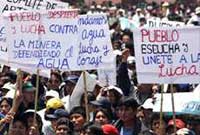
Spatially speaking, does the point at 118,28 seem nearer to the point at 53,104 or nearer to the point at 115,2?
the point at 53,104

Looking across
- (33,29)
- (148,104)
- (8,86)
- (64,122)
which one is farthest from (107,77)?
(64,122)

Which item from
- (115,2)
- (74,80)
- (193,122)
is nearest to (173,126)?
(193,122)

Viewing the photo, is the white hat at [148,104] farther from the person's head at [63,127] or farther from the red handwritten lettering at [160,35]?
the person's head at [63,127]

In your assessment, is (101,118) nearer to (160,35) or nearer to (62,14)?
(160,35)

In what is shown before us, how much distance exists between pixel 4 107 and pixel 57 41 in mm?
845

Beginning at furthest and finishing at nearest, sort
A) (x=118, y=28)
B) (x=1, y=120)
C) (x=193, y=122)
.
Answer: (x=118, y=28) → (x=193, y=122) → (x=1, y=120)

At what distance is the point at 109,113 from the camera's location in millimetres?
8906

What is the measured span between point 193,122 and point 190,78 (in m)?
0.45

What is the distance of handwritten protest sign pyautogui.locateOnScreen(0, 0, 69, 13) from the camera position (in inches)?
398

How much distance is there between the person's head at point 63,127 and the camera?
802 cm

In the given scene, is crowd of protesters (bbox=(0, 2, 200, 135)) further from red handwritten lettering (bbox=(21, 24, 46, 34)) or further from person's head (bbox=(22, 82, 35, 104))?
red handwritten lettering (bbox=(21, 24, 46, 34))

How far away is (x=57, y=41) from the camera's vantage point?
9.26m

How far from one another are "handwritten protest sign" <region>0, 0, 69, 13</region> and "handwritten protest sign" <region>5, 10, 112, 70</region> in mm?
858

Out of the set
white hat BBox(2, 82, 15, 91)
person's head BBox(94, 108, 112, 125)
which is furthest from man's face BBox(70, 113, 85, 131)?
white hat BBox(2, 82, 15, 91)
